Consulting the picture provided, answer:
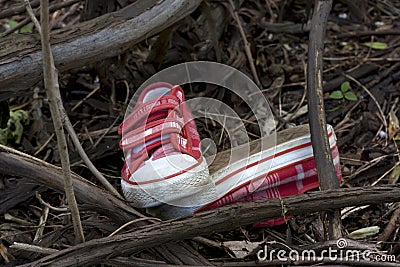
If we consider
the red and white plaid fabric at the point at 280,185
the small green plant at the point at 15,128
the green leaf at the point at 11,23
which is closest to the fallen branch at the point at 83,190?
the red and white plaid fabric at the point at 280,185

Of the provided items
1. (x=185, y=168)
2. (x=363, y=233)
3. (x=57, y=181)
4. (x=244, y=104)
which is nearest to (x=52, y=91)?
(x=57, y=181)

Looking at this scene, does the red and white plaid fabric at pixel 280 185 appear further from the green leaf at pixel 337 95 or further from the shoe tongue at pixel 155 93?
the green leaf at pixel 337 95

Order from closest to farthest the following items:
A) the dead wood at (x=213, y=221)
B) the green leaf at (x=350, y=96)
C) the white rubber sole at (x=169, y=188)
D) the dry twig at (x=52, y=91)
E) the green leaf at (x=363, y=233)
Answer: the dry twig at (x=52, y=91)
the dead wood at (x=213, y=221)
the white rubber sole at (x=169, y=188)
the green leaf at (x=363, y=233)
the green leaf at (x=350, y=96)

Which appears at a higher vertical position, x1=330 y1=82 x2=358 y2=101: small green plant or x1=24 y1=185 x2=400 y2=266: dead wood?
x1=330 y1=82 x2=358 y2=101: small green plant

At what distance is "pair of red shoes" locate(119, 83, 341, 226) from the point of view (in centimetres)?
115

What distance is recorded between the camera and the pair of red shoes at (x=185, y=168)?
1.15 metres

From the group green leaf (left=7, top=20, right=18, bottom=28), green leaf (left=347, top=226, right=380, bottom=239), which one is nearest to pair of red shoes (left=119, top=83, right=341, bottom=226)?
green leaf (left=347, top=226, right=380, bottom=239)

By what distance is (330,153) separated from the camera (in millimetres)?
1185

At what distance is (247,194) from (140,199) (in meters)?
0.23

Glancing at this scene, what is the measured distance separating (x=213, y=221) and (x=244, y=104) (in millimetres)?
665

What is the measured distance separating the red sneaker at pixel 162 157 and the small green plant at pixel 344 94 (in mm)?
561

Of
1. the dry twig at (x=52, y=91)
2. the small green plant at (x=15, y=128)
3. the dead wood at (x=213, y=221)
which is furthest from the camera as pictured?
the small green plant at (x=15, y=128)

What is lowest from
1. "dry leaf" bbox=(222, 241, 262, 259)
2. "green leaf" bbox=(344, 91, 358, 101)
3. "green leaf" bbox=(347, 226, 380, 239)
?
"dry leaf" bbox=(222, 241, 262, 259)

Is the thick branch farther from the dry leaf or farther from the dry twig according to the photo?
the dry twig
